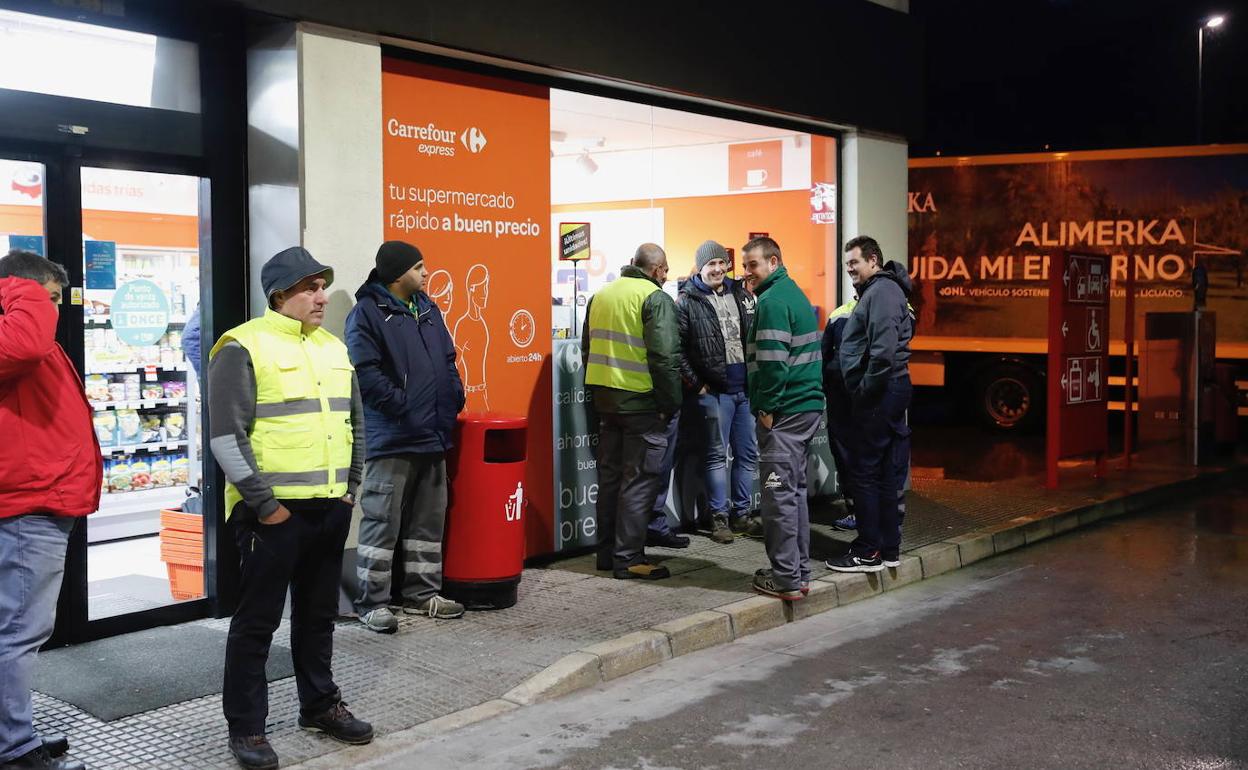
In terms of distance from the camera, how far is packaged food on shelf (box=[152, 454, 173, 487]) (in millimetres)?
7297

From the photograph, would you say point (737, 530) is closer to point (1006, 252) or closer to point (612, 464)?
point (612, 464)

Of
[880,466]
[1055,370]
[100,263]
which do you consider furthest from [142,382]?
[1055,370]

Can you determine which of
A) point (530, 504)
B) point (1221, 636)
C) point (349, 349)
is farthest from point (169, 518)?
point (1221, 636)

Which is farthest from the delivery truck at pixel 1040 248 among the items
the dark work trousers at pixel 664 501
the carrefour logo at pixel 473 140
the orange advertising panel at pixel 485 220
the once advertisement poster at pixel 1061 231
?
the carrefour logo at pixel 473 140

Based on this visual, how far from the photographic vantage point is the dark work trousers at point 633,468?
25.0ft

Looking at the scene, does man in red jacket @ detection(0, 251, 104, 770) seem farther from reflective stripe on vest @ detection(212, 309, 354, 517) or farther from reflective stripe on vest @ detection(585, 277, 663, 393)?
reflective stripe on vest @ detection(585, 277, 663, 393)

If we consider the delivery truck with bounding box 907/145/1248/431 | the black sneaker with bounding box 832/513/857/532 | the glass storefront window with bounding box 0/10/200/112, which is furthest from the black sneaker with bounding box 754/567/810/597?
the delivery truck with bounding box 907/145/1248/431

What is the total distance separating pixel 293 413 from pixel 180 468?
3.06m

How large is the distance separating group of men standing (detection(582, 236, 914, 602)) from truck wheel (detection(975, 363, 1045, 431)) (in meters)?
9.34

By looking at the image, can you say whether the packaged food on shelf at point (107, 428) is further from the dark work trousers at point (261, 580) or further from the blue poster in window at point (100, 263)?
the dark work trousers at point (261, 580)

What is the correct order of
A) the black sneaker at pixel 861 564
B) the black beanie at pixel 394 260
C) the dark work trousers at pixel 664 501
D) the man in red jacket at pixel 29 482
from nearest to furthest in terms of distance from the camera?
the man in red jacket at pixel 29 482, the black beanie at pixel 394 260, the black sneaker at pixel 861 564, the dark work trousers at pixel 664 501

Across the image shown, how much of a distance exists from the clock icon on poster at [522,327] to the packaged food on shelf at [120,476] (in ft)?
8.14

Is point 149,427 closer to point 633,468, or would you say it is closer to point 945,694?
point 633,468

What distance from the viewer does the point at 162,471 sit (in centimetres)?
734
